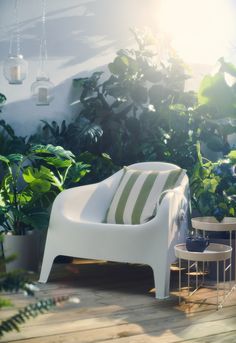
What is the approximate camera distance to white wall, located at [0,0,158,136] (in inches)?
181

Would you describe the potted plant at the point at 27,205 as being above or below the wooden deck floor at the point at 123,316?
above

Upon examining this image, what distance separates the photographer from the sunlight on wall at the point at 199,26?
17.6ft

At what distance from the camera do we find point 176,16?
5395 mm

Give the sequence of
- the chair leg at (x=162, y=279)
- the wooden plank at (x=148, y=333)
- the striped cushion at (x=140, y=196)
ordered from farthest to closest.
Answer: the striped cushion at (x=140, y=196)
the chair leg at (x=162, y=279)
the wooden plank at (x=148, y=333)

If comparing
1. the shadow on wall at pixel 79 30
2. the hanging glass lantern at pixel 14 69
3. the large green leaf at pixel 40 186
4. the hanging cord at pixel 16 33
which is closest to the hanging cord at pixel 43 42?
the shadow on wall at pixel 79 30

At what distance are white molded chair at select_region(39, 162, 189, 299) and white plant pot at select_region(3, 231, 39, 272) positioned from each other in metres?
0.33

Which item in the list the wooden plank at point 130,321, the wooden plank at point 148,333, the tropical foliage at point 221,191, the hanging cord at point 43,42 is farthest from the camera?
the hanging cord at point 43,42

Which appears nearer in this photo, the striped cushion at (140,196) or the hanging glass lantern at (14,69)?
the striped cushion at (140,196)

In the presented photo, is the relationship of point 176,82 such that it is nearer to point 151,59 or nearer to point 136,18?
point 151,59

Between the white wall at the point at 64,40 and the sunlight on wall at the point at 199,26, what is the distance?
0.63 ft

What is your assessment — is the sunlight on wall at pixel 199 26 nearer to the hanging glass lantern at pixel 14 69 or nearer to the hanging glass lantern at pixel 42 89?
the hanging glass lantern at pixel 42 89

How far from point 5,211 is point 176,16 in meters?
2.75

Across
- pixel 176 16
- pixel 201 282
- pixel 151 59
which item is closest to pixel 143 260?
pixel 201 282

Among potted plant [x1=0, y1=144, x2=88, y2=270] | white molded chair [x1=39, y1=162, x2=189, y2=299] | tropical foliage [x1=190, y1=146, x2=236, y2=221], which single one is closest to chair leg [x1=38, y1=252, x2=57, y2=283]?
white molded chair [x1=39, y1=162, x2=189, y2=299]
